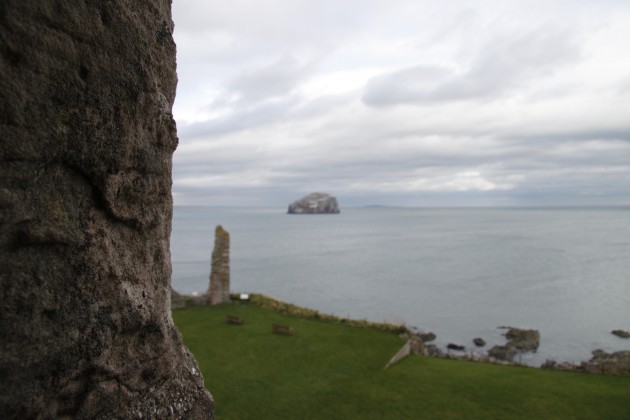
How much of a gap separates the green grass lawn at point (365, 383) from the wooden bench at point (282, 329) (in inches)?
9.6

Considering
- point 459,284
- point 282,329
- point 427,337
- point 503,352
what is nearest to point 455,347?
point 427,337

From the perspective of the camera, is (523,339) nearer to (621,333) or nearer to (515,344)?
(515,344)

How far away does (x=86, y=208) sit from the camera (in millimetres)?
3910

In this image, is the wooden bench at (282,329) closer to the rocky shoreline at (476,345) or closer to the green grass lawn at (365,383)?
the green grass lawn at (365,383)

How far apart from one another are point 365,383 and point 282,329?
19.2ft

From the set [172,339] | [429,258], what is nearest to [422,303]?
[429,258]

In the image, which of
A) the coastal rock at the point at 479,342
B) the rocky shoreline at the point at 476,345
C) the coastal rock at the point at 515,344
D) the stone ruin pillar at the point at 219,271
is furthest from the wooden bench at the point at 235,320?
the coastal rock at the point at 479,342

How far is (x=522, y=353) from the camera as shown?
32.6 meters

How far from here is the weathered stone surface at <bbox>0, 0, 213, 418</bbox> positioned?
3348mm

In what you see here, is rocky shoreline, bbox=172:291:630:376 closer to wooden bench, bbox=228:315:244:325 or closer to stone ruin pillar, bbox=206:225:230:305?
stone ruin pillar, bbox=206:225:230:305

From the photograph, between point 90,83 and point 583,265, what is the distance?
78.9 metres

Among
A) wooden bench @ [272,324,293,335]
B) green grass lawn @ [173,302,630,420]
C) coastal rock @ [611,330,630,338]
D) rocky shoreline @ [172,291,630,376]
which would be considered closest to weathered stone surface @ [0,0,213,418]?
green grass lawn @ [173,302,630,420]

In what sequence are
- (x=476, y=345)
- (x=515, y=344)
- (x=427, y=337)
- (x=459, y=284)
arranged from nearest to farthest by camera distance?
(x=515, y=344)
(x=476, y=345)
(x=427, y=337)
(x=459, y=284)

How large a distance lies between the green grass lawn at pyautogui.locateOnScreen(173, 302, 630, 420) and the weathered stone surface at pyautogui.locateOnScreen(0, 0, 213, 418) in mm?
9911
